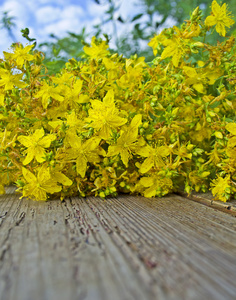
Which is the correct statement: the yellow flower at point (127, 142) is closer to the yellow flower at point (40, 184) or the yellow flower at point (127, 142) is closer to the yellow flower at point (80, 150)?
the yellow flower at point (80, 150)

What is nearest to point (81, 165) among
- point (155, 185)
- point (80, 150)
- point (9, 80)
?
point (80, 150)

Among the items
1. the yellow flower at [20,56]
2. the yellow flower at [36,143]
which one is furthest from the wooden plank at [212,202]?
the yellow flower at [20,56]

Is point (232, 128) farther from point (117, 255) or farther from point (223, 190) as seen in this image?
point (117, 255)

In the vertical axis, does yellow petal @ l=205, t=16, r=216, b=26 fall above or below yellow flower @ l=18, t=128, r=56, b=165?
above

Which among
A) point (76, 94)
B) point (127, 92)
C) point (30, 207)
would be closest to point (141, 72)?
point (127, 92)

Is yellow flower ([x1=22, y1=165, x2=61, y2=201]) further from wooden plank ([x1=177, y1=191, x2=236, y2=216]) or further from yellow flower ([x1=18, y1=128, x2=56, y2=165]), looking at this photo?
Answer: wooden plank ([x1=177, y1=191, x2=236, y2=216])

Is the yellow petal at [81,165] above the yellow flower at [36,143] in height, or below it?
below

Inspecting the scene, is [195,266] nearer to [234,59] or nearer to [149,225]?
[149,225]

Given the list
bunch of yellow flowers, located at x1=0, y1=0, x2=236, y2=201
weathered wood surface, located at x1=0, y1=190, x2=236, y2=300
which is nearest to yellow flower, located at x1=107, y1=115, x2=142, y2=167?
bunch of yellow flowers, located at x1=0, y1=0, x2=236, y2=201
